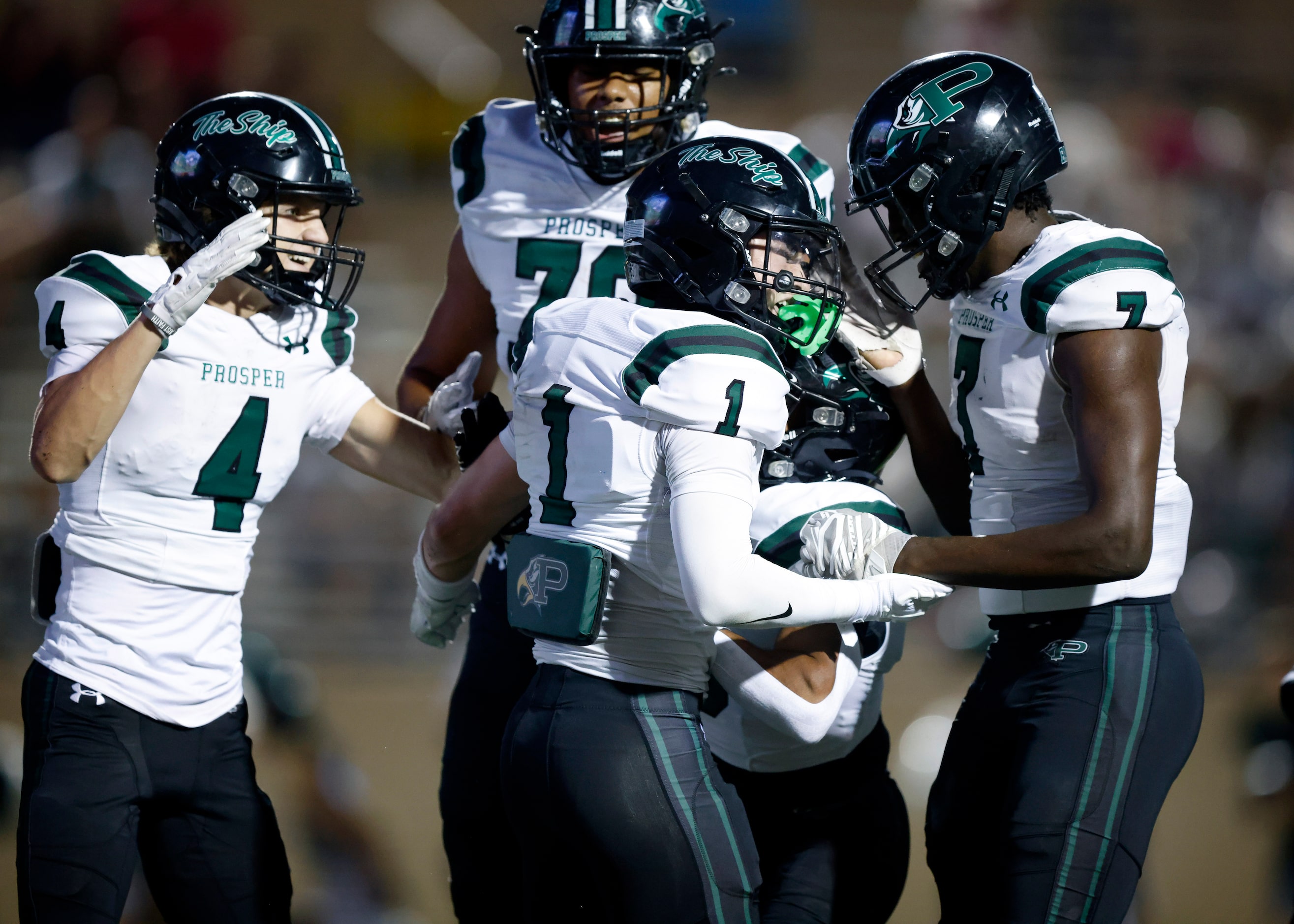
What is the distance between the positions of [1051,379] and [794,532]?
1.67ft

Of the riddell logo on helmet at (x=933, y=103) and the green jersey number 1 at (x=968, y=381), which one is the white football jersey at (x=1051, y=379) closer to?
the green jersey number 1 at (x=968, y=381)

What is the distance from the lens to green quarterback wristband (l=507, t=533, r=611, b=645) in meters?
2.06

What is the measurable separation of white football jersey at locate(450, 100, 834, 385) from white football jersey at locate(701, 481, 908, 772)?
72cm

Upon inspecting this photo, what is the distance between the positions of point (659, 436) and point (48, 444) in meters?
1.17

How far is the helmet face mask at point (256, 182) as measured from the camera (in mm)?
2646

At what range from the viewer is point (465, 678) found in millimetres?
2916

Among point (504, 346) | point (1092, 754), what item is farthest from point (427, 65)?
point (1092, 754)

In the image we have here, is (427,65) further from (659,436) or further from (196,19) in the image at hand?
(659,436)

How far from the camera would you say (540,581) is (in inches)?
84.0

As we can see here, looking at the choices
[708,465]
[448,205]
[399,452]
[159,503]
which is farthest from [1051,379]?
[448,205]

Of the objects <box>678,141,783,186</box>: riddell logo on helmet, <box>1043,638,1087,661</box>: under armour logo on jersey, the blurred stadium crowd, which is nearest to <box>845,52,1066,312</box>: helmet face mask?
<box>678,141,783,186</box>: riddell logo on helmet

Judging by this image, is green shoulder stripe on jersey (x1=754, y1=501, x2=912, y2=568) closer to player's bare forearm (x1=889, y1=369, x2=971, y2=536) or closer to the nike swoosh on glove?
the nike swoosh on glove

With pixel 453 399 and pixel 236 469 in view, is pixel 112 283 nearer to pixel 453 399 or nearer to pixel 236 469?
pixel 236 469

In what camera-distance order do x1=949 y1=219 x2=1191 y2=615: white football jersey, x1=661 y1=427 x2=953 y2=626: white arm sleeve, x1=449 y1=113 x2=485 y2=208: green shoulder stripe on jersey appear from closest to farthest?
x1=661 y1=427 x2=953 y2=626: white arm sleeve
x1=949 y1=219 x2=1191 y2=615: white football jersey
x1=449 y1=113 x2=485 y2=208: green shoulder stripe on jersey
